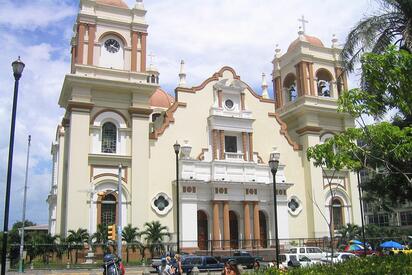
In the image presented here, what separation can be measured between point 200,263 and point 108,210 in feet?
32.0

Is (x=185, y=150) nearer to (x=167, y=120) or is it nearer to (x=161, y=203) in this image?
(x=167, y=120)

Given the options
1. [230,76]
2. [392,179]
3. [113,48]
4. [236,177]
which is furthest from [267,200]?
[113,48]

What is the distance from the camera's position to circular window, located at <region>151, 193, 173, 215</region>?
120 feet

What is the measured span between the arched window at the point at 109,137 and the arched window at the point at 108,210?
11.6 ft

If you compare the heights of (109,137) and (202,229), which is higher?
(109,137)

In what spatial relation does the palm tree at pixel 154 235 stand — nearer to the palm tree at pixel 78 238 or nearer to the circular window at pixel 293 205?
the palm tree at pixel 78 238

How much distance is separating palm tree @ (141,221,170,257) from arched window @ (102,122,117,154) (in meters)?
6.31

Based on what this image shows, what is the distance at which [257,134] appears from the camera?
139 feet

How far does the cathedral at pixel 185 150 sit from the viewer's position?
115ft

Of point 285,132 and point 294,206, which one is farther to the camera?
point 285,132

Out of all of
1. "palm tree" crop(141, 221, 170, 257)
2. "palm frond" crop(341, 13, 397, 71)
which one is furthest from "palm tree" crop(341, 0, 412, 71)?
"palm tree" crop(141, 221, 170, 257)

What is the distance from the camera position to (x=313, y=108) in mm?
43562

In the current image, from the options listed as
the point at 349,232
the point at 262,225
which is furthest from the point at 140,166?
the point at 349,232

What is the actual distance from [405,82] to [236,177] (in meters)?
25.2
